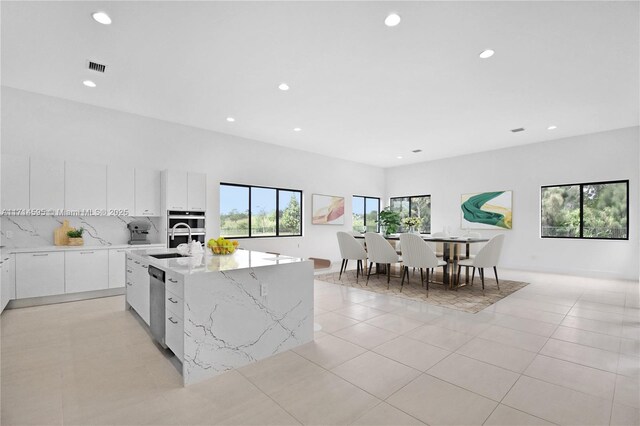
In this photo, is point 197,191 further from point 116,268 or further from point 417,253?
point 417,253

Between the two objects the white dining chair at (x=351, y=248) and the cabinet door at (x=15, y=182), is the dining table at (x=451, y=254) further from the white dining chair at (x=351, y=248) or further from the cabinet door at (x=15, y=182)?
the cabinet door at (x=15, y=182)

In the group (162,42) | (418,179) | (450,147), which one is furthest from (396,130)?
(162,42)

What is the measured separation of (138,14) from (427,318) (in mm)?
4212

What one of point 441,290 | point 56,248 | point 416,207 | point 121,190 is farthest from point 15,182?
point 416,207

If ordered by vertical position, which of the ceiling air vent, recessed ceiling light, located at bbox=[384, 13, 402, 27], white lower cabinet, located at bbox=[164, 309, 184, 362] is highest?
recessed ceiling light, located at bbox=[384, 13, 402, 27]

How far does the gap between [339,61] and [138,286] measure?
3337 mm

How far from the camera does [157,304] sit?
2.76m

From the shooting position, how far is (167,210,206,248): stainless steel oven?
203 inches

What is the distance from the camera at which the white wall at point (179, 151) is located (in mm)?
4379

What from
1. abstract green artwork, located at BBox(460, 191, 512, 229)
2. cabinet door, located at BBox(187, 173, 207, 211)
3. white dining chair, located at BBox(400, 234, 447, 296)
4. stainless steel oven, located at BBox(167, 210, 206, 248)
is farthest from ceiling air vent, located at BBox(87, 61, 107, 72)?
abstract green artwork, located at BBox(460, 191, 512, 229)

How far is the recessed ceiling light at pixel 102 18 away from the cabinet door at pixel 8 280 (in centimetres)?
293

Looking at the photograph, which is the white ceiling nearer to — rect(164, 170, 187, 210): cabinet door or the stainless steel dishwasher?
rect(164, 170, 187, 210): cabinet door

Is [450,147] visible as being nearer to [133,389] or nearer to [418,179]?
[418,179]

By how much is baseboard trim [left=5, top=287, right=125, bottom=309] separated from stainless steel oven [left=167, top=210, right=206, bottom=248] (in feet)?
3.38
